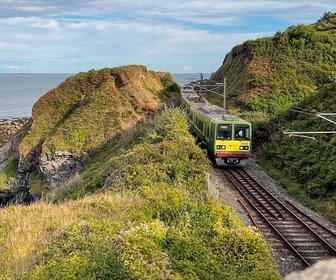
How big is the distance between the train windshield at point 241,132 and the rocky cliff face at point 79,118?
20.3 m

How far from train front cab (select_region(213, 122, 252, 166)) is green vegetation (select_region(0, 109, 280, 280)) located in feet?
34.5

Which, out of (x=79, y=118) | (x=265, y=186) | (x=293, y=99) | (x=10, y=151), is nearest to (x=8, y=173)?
(x=10, y=151)

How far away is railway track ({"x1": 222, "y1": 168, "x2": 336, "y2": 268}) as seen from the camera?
14389 millimetres

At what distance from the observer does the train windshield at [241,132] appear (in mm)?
27266

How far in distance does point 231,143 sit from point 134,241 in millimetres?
18360

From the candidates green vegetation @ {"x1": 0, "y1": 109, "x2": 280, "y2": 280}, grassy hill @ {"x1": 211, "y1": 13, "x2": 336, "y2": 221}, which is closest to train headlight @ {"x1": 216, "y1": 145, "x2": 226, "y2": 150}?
grassy hill @ {"x1": 211, "y1": 13, "x2": 336, "y2": 221}

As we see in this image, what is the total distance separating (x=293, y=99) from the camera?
49.9m

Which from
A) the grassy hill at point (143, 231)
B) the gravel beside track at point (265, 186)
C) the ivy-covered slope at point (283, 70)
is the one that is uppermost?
the ivy-covered slope at point (283, 70)

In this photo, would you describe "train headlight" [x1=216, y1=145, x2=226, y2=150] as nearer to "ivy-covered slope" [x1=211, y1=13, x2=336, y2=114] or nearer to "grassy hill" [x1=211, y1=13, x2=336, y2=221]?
"grassy hill" [x1=211, y1=13, x2=336, y2=221]

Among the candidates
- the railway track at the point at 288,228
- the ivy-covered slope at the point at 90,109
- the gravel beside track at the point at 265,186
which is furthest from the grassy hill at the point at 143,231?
the ivy-covered slope at the point at 90,109

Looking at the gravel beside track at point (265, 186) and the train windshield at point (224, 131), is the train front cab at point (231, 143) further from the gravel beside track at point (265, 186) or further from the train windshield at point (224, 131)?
the gravel beside track at point (265, 186)

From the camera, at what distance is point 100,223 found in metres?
11.7

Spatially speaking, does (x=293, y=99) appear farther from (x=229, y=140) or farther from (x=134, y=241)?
(x=134, y=241)

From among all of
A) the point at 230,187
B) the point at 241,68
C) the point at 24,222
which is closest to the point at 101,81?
the point at 241,68
